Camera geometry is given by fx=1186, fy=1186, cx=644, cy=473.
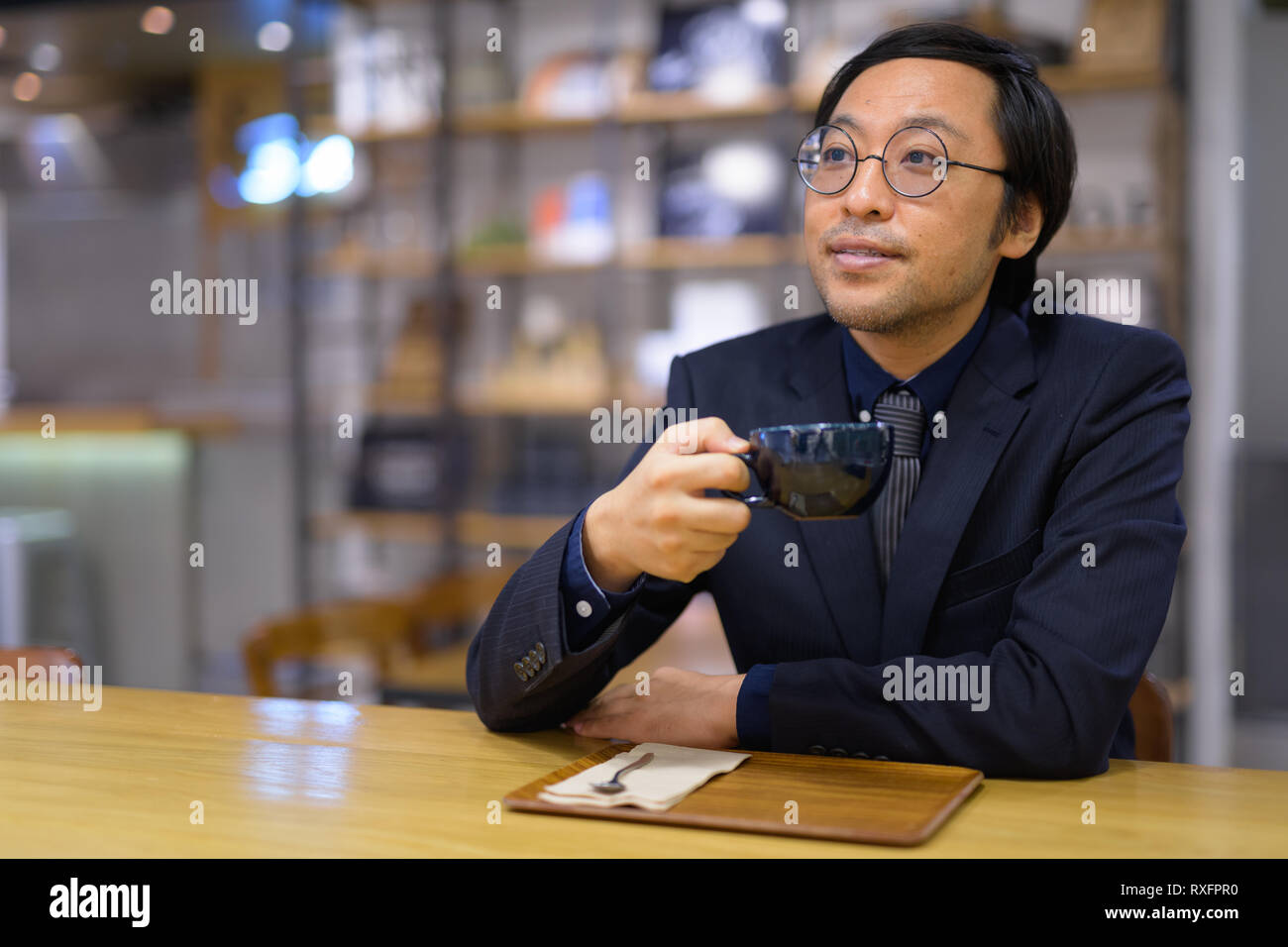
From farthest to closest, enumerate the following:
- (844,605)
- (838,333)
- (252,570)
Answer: (252,570), (838,333), (844,605)

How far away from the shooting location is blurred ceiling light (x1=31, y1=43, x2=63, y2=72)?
4895 millimetres

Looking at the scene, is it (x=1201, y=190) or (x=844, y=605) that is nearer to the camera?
(x=844, y=605)

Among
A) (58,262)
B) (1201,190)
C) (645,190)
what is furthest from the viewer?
(58,262)

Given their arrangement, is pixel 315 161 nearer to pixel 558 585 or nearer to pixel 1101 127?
pixel 1101 127

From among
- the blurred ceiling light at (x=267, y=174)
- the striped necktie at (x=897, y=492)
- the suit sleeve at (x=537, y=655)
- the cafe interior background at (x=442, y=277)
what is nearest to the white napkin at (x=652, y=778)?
the suit sleeve at (x=537, y=655)

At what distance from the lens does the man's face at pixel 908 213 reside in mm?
1440

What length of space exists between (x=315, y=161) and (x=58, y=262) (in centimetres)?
183

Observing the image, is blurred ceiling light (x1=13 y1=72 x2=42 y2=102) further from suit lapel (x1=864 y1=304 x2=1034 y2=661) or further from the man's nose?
suit lapel (x1=864 y1=304 x2=1034 y2=661)

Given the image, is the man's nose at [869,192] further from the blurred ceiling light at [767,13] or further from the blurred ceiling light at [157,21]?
the blurred ceiling light at [157,21]

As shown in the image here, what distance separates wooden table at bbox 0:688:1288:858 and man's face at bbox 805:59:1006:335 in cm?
60

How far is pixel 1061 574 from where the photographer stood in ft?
4.14

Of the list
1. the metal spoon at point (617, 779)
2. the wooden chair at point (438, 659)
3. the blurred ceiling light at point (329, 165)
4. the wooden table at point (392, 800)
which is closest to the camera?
the wooden table at point (392, 800)

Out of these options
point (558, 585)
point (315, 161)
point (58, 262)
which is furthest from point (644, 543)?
point (58, 262)
